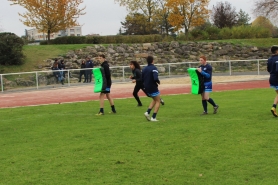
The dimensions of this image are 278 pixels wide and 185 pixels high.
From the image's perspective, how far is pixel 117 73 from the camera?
107 feet

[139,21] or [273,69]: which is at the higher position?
[139,21]

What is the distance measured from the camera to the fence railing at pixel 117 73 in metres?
29.1

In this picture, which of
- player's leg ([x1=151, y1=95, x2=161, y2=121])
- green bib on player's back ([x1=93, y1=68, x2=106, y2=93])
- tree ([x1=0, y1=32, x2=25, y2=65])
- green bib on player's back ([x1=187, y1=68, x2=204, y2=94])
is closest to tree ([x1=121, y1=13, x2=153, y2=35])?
tree ([x1=0, y1=32, x2=25, y2=65])

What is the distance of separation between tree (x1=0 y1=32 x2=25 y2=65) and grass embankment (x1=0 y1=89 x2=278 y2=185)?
23154 millimetres

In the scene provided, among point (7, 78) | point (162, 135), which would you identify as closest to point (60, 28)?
point (7, 78)

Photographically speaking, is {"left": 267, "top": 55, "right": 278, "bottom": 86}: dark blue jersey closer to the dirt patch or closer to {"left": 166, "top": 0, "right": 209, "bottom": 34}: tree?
the dirt patch

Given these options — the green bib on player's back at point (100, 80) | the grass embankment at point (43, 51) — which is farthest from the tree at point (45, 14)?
the green bib on player's back at point (100, 80)

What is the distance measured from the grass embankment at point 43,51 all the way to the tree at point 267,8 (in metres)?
4.60

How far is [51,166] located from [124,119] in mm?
5395

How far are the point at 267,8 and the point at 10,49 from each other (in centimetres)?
2823

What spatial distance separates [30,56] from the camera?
1535 inches

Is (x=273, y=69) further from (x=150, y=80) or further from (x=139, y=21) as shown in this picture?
(x=139, y=21)

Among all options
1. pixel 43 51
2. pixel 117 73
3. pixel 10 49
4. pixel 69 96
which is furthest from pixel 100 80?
pixel 43 51

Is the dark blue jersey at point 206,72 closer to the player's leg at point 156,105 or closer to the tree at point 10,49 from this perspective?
the player's leg at point 156,105
